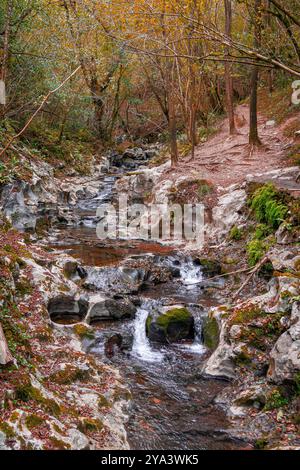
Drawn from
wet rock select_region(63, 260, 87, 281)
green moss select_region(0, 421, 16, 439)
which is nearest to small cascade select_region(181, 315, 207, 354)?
wet rock select_region(63, 260, 87, 281)

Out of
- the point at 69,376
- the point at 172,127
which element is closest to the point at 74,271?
the point at 69,376

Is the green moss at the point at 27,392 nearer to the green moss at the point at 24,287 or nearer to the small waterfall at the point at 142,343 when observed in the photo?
the green moss at the point at 24,287

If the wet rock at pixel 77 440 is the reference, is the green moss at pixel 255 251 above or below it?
above

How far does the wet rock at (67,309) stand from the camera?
717 cm

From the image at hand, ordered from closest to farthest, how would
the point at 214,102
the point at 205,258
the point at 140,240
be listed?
the point at 205,258 → the point at 140,240 → the point at 214,102

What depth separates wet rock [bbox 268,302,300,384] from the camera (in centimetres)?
488

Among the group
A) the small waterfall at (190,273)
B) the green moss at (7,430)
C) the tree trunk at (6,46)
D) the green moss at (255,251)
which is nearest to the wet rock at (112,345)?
the small waterfall at (190,273)

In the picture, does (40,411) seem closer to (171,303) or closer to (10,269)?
(10,269)

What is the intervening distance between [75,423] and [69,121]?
66.4 ft

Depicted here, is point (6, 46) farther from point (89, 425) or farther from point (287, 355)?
point (287, 355)

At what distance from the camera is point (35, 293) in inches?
268

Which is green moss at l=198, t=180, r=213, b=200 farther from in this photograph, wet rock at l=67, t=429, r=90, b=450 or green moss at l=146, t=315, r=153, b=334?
wet rock at l=67, t=429, r=90, b=450

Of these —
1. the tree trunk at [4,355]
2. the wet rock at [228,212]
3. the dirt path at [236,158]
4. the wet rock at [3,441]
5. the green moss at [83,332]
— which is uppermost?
the dirt path at [236,158]
